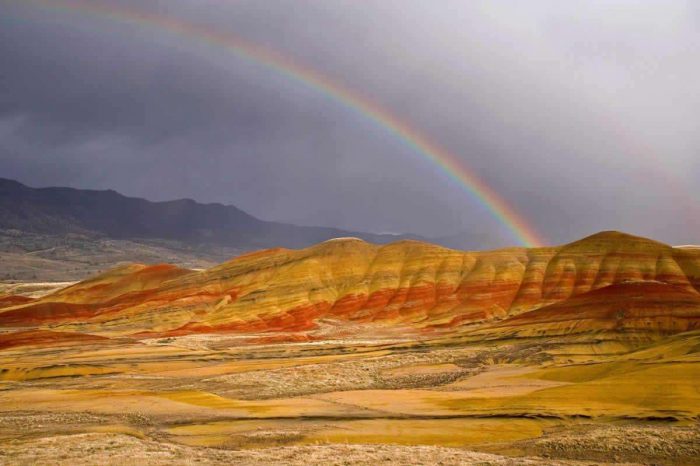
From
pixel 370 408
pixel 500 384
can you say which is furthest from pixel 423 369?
pixel 370 408

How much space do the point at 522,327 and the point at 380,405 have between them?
46438mm

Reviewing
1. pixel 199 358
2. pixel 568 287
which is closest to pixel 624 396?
pixel 199 358

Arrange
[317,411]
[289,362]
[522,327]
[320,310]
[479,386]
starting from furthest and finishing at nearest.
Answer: [320,310], [522,327], [289,362], [479,386], [317,411]

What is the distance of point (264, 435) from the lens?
30.1 m

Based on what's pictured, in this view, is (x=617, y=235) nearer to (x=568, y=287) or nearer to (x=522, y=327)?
(x=568, y=287)

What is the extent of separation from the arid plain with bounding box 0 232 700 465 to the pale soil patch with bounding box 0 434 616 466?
157 mm

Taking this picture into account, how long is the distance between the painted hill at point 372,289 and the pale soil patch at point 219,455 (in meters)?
76.6

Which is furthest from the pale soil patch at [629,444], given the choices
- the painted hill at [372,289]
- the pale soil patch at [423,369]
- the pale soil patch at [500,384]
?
the painted hill at [372,289]

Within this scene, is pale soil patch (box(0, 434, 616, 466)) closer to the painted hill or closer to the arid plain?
the arid plain

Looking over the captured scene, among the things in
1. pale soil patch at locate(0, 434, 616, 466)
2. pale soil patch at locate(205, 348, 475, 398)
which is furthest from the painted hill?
pale soil patch at locate(0, 434, 616, 466)

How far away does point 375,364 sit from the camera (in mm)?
63656

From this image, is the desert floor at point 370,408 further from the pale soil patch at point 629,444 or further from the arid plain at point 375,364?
the arid plain at point 375,364

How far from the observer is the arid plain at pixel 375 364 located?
27.6 meters

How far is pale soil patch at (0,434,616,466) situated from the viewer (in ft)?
78.4
